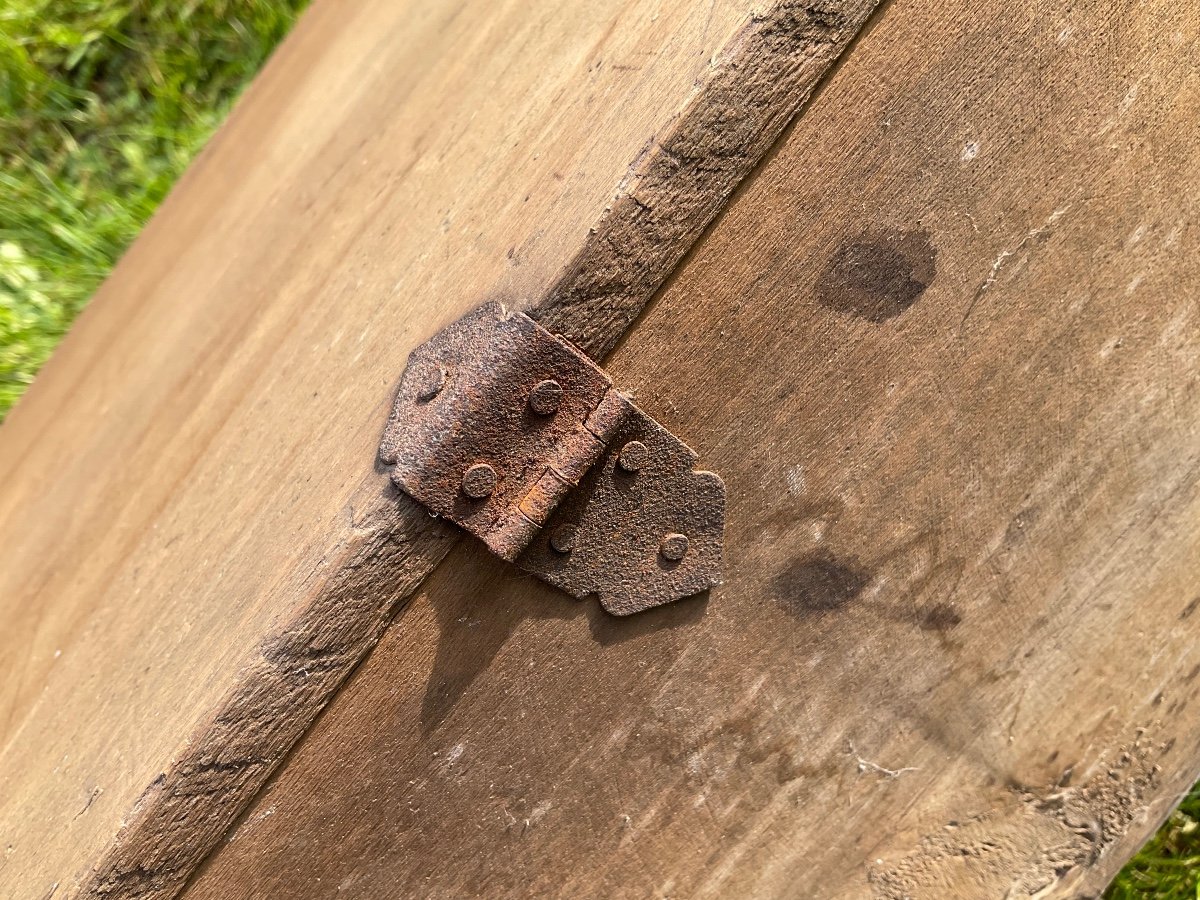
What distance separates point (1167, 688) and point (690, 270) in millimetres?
923

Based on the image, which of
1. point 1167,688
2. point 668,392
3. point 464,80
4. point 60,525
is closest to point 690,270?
point 668,392

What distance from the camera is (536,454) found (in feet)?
3.14

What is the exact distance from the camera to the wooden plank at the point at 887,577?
103 cm

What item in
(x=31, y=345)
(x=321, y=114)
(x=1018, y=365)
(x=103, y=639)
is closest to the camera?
(x=1018, y=365)

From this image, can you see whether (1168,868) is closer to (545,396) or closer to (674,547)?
(674,547)

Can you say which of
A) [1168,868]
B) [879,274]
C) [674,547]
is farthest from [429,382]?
[1168,868]

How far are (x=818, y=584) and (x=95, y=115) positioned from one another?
295cm

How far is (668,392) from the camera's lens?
41.0 inches

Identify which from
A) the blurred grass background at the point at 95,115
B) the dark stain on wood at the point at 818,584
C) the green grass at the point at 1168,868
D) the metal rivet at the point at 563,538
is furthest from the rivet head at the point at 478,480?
the blurred grass background at the point at 95,115

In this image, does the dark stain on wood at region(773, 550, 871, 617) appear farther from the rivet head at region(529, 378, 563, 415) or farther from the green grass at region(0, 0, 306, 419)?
the green grass at region(0, 0, 306, 419)

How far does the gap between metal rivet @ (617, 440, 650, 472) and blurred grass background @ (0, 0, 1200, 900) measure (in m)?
2.42

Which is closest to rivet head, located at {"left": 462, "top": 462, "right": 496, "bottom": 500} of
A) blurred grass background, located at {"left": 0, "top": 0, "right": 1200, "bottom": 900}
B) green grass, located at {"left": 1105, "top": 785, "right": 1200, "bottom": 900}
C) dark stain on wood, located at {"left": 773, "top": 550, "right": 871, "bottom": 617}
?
dark stain on wood, located at {"left": 773, "top": 550, "right": 871, "bottom": 617}

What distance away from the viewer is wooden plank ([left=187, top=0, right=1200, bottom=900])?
1028mm

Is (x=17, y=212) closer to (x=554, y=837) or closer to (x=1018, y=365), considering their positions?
(x=554, y=837)
